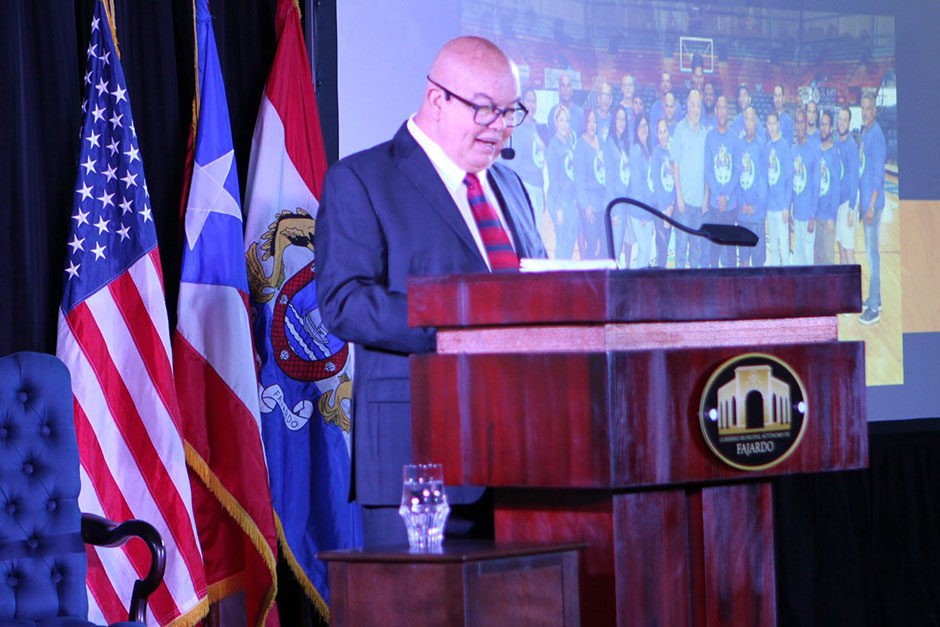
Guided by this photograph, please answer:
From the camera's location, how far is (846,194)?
5094 millimetres

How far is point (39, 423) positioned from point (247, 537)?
87cm

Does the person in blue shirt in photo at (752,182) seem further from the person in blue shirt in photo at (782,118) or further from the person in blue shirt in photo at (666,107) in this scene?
the person in blue shirt in photo at (666,107)

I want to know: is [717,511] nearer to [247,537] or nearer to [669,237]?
[247,537]

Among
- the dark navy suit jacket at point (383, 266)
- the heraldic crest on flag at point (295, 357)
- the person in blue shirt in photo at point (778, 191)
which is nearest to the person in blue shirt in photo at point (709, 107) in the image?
the person in blue shirt in photo at point (778, 191)

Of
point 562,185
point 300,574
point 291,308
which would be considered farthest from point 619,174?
Answer: point 300,574

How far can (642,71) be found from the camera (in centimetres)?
473

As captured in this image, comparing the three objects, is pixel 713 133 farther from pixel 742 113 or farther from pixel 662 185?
pixel 662 185

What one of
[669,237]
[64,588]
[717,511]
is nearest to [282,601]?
[64,588]

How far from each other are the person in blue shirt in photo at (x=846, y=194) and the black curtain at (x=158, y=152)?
0.79m

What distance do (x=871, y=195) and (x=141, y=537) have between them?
11.1 ft

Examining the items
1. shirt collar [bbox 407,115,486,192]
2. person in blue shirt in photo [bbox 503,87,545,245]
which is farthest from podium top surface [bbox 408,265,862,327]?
person in blue shirt in photo [bbox 503,87,545,245]

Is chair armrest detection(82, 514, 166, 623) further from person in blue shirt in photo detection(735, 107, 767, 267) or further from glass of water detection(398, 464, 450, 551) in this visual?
person in blue shirt in photo detection(735, 107, 767, 267)

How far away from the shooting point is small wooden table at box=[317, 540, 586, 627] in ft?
5.57

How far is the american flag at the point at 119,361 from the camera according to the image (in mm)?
3416
